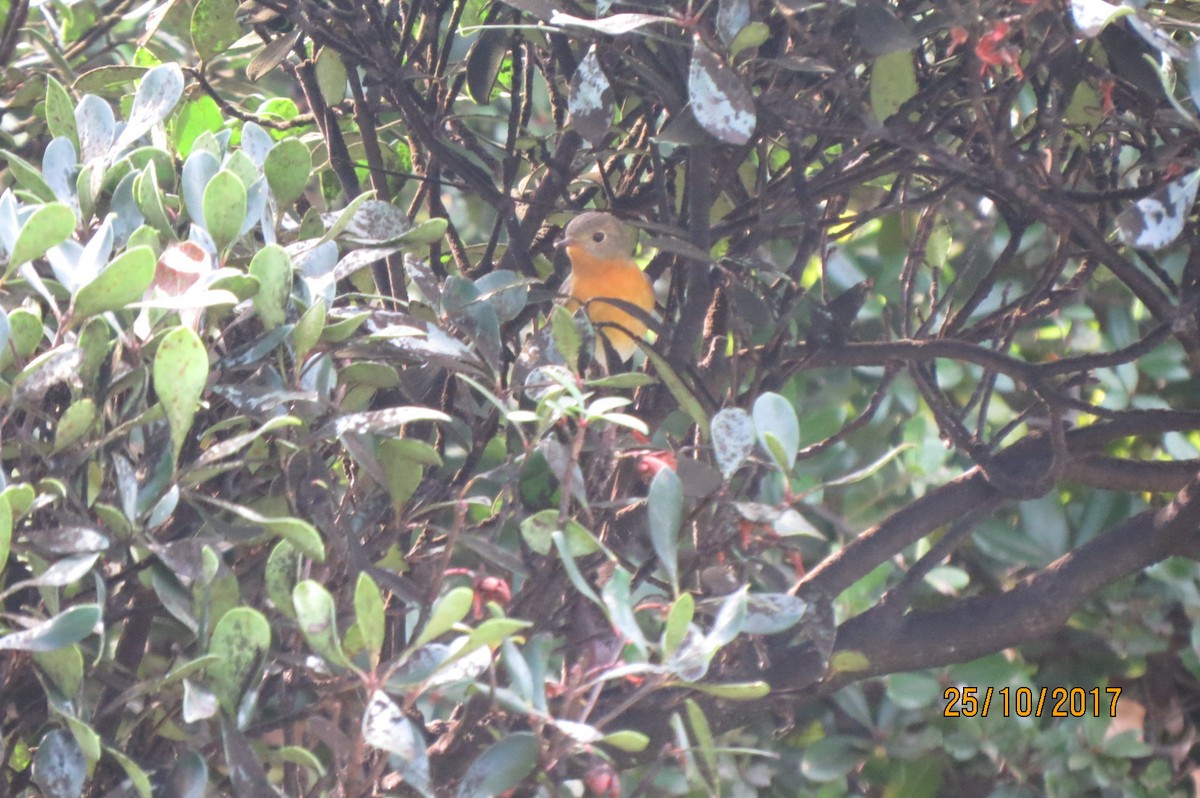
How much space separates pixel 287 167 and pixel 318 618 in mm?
476

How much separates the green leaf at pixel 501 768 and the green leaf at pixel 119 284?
1.40 feet

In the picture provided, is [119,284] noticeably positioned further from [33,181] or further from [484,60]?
[484,60]

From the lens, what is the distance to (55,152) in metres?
1.05

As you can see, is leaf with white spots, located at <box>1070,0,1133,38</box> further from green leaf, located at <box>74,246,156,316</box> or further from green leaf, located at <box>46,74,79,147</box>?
green leaf, located at <box>46,74,79,147</box>

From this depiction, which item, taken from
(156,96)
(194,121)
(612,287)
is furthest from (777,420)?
(612,287)

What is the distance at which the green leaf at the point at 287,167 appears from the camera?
1079 mm

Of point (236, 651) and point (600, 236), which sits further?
point (600, 236)

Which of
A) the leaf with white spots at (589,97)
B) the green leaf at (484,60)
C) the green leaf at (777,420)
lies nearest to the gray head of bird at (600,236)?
the green leaf at (484,60)

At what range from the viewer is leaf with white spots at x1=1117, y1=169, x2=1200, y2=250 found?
0.93 m

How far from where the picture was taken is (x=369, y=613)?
2.64 ft

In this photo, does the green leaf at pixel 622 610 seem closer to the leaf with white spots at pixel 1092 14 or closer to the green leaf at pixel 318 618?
the green leaf at pixel 318 618

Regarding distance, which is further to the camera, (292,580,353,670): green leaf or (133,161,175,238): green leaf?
(133,161,175,238): green leaf

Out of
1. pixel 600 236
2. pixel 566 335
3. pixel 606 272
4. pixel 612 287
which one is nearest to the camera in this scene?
pixel 566 335
